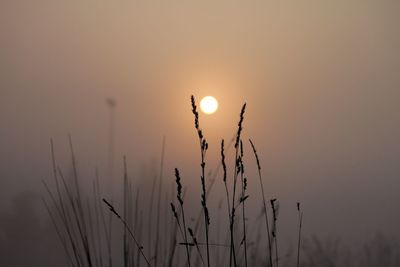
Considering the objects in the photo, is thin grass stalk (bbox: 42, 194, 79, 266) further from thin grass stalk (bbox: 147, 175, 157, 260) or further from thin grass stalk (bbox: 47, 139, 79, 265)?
thin grass stalk (bbox: 147, 175, 157, 260)

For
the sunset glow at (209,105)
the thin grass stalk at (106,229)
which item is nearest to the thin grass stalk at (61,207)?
the thin grass stalk at (106,229)

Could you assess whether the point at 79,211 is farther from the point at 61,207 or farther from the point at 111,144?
the point at 111,144

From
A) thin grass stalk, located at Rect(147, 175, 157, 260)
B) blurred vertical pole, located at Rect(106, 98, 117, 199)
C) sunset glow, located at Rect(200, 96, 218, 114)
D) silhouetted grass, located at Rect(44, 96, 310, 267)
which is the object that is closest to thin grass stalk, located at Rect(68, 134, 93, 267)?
silhouetted grass, located at Rect(44, 96, 310, 267)

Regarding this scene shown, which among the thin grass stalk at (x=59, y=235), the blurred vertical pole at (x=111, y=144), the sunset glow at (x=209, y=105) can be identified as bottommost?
the thin grass stalk at (x=59, y=235)

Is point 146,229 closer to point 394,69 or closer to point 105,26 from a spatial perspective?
point 105,26

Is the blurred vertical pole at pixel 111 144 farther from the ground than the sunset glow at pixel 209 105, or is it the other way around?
the sunset glow at pixel 209 105

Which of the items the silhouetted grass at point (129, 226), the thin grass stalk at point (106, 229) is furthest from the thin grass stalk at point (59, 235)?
the thin grass stalk at point (106, 229)

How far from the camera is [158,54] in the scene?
124cm

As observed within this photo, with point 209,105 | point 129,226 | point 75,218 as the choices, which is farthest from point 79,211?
point 209,105

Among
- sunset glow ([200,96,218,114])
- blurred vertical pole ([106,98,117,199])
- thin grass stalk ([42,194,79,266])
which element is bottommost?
thin grass stalk ([42,194,79,266])

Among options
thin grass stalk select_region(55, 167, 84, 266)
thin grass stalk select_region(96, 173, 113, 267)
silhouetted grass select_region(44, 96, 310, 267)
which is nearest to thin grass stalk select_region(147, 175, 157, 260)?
silhouetted grass select_region(44, 96, 310, 267)

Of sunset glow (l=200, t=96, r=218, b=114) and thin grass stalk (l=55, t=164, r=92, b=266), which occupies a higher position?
sunset glow (l=200, t=96, r=218, b=114)

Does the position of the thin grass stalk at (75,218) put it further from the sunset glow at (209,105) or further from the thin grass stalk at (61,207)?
the sunset glow at (209,105)

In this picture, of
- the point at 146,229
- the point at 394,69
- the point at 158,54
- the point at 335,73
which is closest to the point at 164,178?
the point at 146,229
